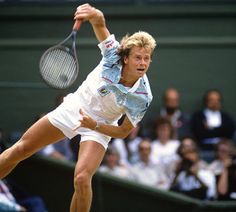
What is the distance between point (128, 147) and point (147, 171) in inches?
21.3

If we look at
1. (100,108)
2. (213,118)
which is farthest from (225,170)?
(100,108)

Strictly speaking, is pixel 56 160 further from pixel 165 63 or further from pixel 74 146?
pixel 165 63

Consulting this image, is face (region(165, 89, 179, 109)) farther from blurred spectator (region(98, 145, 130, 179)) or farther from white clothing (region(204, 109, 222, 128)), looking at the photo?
blurred spectator (region(98, 145, 130, 179))

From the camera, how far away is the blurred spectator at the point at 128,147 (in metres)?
11.6

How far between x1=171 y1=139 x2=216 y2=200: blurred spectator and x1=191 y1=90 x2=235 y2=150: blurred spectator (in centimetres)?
84

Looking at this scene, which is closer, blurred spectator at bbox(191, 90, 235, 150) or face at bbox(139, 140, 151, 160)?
face at bbox(139, 140, 151, 160)

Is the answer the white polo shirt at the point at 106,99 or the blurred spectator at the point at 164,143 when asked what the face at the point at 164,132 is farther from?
the white polo shirt at the point at 106,99

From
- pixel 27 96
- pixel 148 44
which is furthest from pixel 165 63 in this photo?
pixel 148 44

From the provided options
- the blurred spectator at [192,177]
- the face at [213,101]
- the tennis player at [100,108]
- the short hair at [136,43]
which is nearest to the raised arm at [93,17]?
the tennis player at [100,108]

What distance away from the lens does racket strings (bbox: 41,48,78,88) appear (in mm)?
7957

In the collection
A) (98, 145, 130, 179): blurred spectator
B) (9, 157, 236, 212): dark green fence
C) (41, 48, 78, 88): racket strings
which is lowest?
(9, 157, 236, 212): dark green fence

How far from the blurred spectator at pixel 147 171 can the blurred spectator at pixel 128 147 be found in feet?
0.50

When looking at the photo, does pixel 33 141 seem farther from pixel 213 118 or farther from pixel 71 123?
pixel 213 118

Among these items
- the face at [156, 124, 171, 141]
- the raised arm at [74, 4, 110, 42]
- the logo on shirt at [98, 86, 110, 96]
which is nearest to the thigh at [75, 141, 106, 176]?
the logo on shirt at [98, 86, 110, 96]
